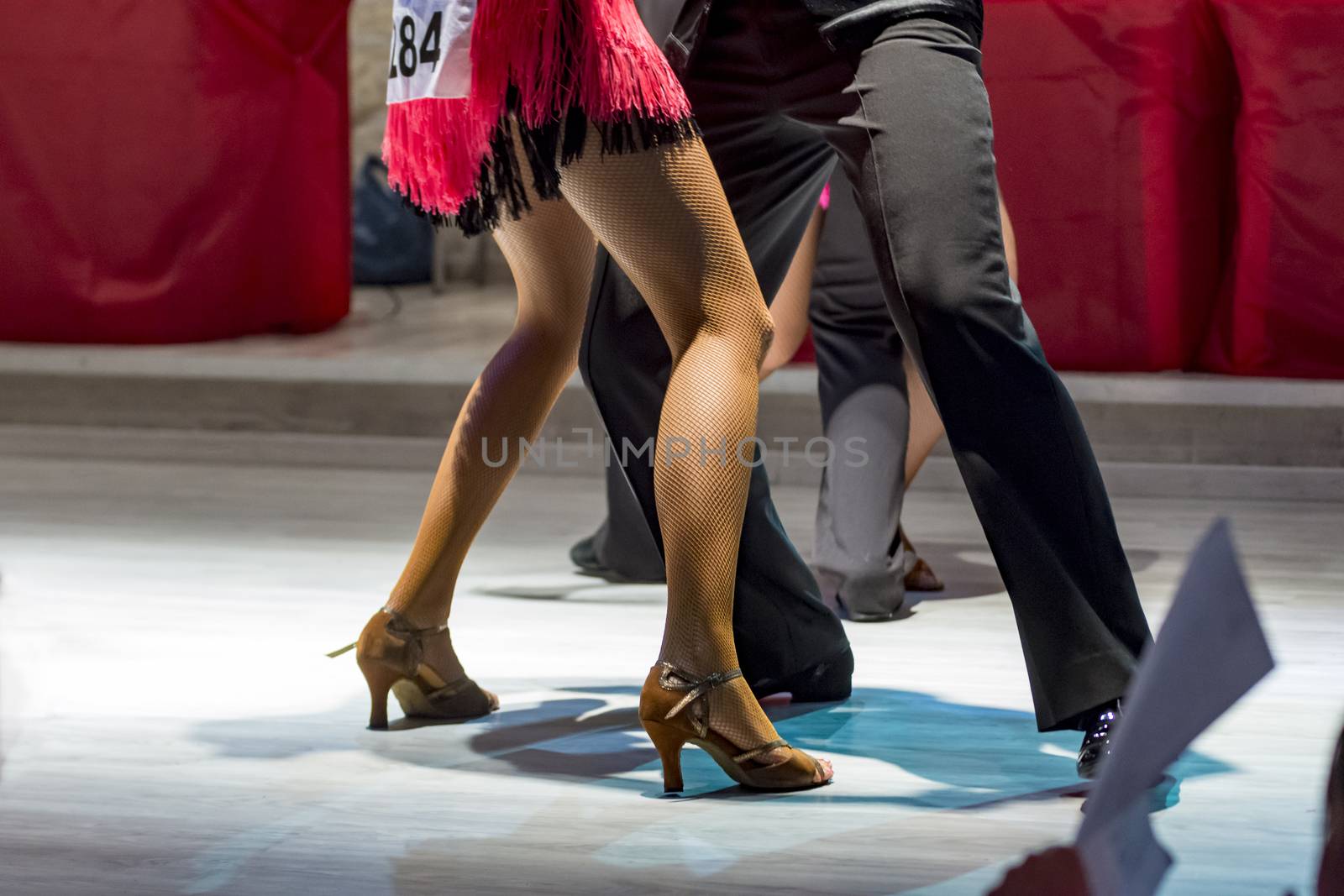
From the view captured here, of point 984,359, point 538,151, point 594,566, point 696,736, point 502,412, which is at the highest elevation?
point 538,151

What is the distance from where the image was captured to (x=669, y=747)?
1607 mm

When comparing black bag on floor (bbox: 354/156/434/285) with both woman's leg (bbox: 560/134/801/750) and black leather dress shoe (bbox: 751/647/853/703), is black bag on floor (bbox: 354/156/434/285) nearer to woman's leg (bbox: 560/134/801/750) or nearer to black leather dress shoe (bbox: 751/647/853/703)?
black leather dress shoe (bbox: 751/647/853/703)

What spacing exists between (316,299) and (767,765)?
136 inches

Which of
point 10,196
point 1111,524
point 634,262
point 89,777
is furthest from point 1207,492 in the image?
point 10,196

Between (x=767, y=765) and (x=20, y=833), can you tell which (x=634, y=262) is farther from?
(x=20, y=833)

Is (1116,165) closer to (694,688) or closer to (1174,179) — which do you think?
(1174,179)

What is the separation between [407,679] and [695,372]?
21.1 inches

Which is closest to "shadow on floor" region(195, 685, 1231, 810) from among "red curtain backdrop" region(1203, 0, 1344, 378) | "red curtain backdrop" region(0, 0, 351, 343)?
"red curtain backdrop" region(1203, 0, 1344, 378)

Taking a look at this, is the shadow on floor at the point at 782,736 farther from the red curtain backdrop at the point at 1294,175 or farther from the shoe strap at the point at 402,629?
the red curtain backdrop at the point at 1294,175

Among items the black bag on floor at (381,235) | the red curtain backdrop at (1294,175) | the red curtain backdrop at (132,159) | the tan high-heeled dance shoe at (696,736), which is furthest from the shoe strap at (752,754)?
the black bag on floor at (381,235)

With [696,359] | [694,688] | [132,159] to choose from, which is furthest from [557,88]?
[132,159]

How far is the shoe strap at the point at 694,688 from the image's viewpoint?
1576 mm

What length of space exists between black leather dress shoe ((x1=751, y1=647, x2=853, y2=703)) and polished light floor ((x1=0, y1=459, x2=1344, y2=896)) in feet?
0.10

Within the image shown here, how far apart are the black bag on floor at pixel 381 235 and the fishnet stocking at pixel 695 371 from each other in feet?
15.0
